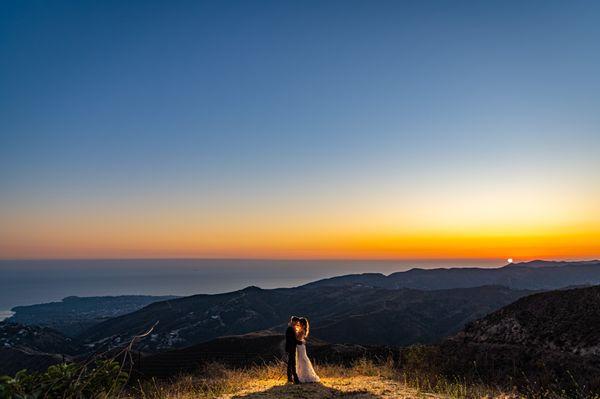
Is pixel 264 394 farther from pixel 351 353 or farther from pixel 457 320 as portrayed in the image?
pixel 457 320

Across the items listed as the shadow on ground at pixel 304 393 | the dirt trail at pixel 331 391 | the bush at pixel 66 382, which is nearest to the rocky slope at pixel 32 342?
the dirt trail at pixel 331 391

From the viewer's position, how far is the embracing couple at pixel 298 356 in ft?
43.4

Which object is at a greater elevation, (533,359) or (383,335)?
(533,359)

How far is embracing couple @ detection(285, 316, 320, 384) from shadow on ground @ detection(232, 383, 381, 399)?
1071 millimetres

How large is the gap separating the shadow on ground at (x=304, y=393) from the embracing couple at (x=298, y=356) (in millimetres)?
1071

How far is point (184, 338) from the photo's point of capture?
5679 inches

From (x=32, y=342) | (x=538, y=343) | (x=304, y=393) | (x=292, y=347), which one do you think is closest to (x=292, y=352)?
(x=292, y=347)

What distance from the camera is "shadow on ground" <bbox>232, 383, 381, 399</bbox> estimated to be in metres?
9.94

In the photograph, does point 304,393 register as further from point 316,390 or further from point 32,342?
point 32,342

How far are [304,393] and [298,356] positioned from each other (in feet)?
9.20

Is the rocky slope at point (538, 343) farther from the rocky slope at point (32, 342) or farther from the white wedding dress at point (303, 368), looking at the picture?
the rocky slope at point (32, 342)

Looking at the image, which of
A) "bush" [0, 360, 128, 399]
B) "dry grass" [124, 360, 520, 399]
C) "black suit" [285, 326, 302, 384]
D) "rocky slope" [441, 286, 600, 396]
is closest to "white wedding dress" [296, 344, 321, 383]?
"black suit" [285, 326, 302, 384]

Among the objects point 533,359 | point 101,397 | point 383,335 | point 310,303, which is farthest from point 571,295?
point 310,303

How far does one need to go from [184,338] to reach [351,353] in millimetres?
105163
